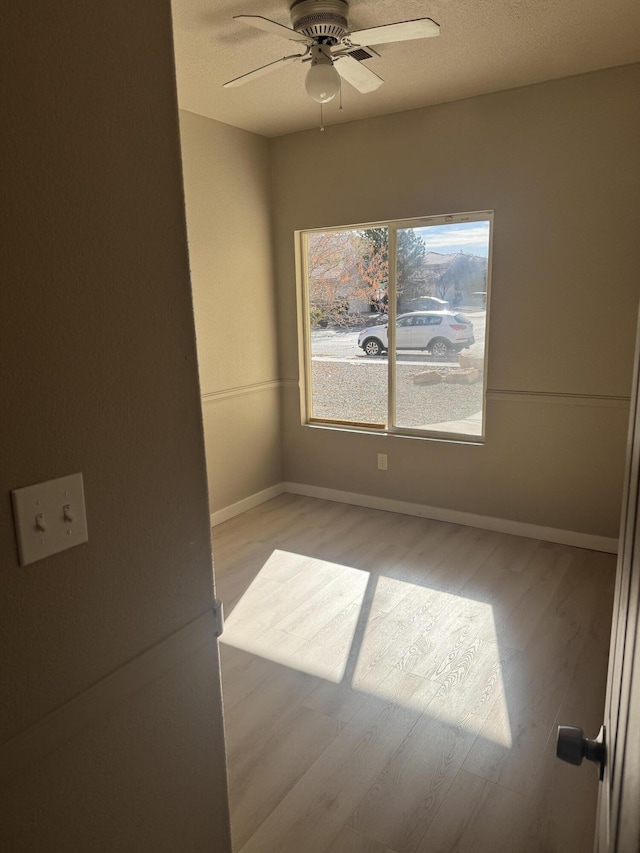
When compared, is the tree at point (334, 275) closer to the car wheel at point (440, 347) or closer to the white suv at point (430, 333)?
the white suv at point (430, 333)

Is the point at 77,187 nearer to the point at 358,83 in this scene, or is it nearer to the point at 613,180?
the point at 358,83

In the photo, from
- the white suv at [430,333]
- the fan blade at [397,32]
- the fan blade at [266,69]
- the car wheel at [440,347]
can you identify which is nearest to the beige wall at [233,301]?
the white suv at [430,333]

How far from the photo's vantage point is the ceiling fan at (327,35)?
91.6 inches

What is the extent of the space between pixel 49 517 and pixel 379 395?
373cm

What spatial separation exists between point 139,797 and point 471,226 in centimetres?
365

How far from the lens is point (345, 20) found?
2480 millimetres

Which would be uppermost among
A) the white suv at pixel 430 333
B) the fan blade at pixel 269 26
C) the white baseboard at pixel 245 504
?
the fan blade at pixel 269 26

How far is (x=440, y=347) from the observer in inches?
162

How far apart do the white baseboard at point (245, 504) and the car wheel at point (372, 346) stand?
139 cm

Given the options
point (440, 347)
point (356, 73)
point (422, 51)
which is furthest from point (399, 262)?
point (356, 73)

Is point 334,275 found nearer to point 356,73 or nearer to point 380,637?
point 356,73

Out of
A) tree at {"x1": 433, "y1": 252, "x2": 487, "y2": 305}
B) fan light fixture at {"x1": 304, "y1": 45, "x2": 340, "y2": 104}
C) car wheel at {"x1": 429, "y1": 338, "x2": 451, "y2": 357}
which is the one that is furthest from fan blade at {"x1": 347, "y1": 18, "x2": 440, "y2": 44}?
car wheel at {"x1": 429, "y1": 338, "x2": 451, "y2": 357}

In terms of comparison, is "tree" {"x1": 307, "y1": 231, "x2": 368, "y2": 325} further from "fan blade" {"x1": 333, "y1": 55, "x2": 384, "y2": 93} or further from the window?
"fan blade" {"x1": 333, "y1": 55, "x2": 384, "y2": 93}

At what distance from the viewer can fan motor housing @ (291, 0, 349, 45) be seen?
245cm
